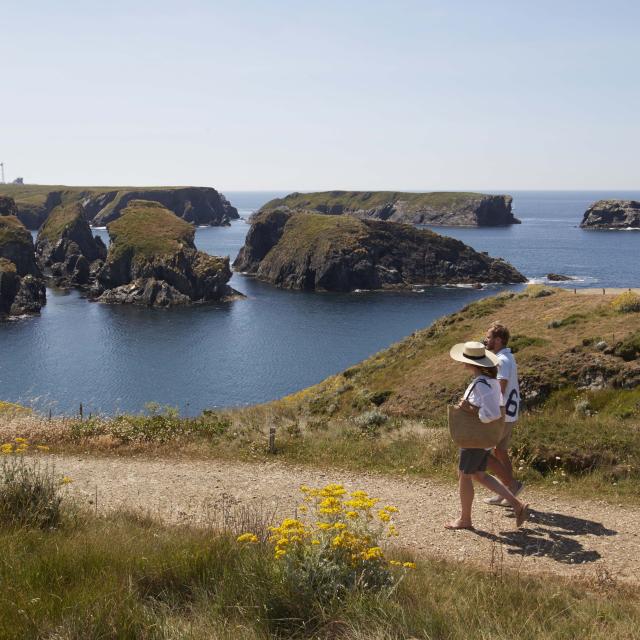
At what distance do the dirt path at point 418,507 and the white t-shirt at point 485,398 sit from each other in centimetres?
193

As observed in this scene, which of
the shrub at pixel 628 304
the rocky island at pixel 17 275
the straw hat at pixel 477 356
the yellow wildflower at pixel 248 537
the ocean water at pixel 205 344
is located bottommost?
the ocean water at pixel 205 344

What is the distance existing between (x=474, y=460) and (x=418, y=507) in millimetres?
2281

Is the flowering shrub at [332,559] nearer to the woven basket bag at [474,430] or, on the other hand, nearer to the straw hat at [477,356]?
the woven basket bag at [474,430]

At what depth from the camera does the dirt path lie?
9.34 metres

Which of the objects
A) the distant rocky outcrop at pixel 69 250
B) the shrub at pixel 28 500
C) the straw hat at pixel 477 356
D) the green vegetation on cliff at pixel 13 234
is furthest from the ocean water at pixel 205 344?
the straw hat at pixel 477 356

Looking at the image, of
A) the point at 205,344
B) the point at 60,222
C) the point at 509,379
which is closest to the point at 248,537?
the point at 509,379

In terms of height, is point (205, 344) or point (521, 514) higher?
point (521, 514)

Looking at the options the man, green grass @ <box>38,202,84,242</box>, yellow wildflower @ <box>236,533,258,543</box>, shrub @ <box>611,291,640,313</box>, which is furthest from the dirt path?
green grass @ <box>38,202,84,242</box>

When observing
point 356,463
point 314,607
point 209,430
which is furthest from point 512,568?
point 209,430

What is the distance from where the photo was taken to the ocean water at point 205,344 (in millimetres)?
69062

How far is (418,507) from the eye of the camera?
37.8 feet

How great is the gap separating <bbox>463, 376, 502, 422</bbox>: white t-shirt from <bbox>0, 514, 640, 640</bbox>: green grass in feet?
7.70

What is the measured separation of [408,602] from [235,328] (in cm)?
9693

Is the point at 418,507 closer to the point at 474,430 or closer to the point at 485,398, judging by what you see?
the point at 474,430
